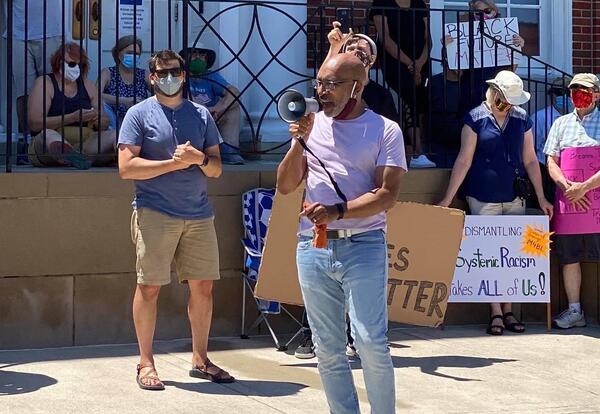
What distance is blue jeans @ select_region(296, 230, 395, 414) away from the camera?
198 inches

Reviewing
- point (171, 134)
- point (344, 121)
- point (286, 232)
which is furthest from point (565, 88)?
point (344, 121)

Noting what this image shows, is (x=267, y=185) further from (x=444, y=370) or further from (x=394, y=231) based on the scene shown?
(x=444, y=370)

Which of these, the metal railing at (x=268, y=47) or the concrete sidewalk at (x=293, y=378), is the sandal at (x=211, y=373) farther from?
the metal railing at (x=268, y=47)

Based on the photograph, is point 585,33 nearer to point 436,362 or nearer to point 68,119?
point 436,362

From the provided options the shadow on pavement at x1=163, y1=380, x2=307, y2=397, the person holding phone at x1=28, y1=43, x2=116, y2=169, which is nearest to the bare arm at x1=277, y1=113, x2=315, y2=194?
the shadow on pavement at x1=163, y1=380, x2=307, y2=397

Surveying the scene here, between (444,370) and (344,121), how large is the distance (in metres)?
2.68

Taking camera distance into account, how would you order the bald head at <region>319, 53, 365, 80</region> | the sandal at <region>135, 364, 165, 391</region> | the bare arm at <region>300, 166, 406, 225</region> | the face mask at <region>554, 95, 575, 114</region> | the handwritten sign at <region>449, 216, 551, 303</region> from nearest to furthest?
the bare arm at <region>300, 166, 406, 225</region> < the bald head at <region>319, 53, 365, 80</region> < the sandal at <region>135, 364, 165, 391</region> < the handwritten sign at <region>449, 216, 551, 303</region> < the face mask at <region>554, 95, 575, 114</region>

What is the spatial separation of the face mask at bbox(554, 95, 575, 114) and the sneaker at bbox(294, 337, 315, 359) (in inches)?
149

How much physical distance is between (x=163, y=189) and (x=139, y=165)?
0.23 m

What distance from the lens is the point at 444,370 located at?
24.1 feet

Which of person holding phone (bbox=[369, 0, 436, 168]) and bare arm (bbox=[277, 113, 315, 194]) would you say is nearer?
bare arm (bbox=[277, 113, 315, 194])

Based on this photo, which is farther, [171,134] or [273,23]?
[273,23]

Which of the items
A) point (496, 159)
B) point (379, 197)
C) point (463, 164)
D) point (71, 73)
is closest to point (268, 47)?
point (71, 73)

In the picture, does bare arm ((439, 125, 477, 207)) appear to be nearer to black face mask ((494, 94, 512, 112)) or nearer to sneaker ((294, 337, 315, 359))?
black face mask ((494, 94, 512, 112))
